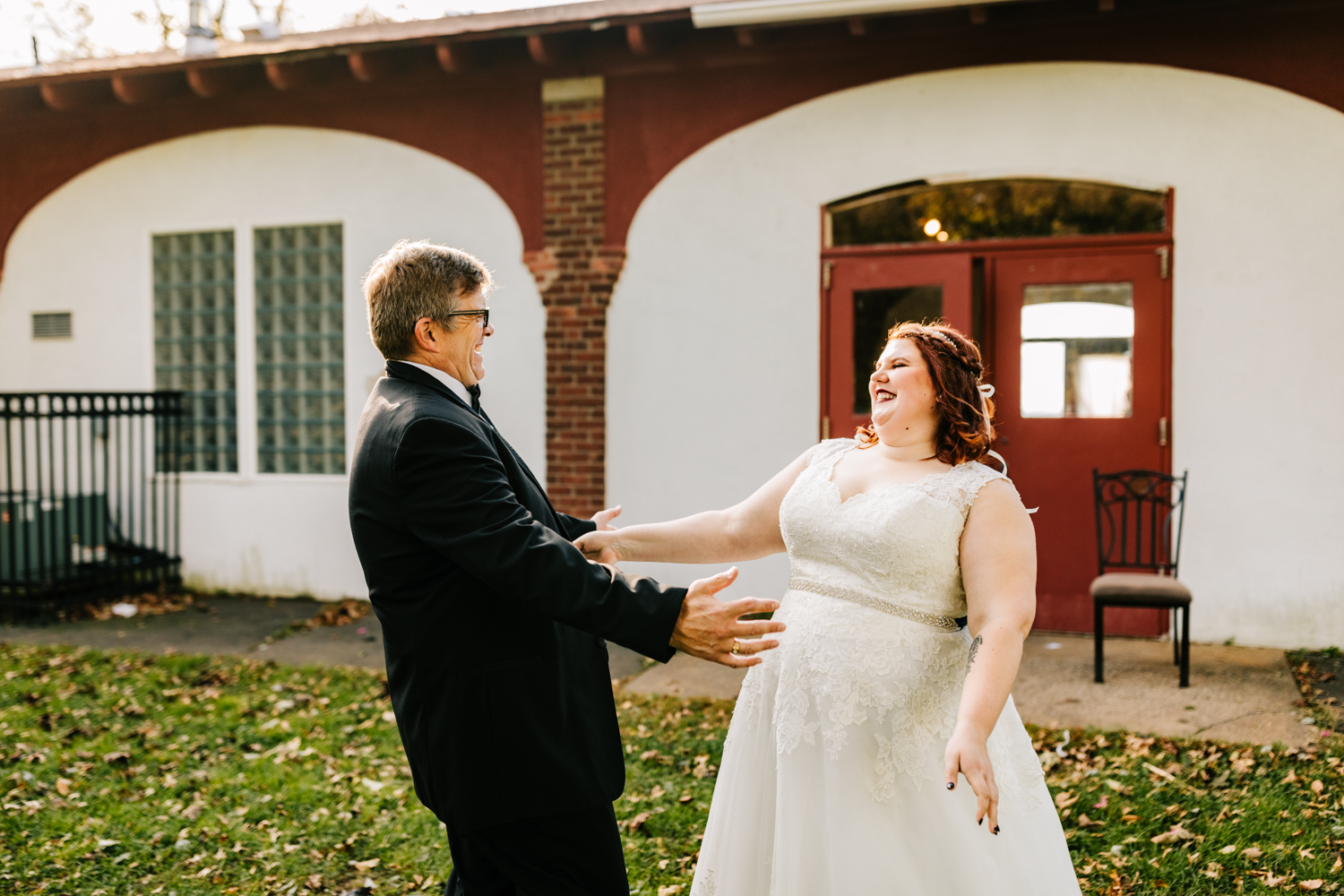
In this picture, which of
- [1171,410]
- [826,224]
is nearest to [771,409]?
[826,224]

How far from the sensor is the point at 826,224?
7.33 metres

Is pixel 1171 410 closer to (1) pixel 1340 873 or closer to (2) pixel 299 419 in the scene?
(1) pixel 1340 873

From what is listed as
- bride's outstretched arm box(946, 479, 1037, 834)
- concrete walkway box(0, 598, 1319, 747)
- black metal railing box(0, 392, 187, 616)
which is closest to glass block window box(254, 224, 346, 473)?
black metal railing box(0, 392, 187, 616)

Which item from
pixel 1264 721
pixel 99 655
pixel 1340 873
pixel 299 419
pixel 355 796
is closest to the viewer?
pixel 1340 873

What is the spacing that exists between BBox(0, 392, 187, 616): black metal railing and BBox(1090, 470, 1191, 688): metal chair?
7.43 meters

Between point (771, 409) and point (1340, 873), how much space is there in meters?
4.57

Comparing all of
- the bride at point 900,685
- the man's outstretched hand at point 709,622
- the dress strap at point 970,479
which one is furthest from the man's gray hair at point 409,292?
the dress strap at point 970,479

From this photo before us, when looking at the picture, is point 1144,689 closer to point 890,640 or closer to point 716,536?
point 716,536

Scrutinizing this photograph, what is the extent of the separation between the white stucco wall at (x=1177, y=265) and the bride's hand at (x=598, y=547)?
4.51 m

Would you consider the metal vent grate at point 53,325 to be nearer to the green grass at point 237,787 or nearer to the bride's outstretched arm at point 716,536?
the green grass at point 237,787

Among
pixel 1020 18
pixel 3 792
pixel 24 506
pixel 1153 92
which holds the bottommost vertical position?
pixel 3 792

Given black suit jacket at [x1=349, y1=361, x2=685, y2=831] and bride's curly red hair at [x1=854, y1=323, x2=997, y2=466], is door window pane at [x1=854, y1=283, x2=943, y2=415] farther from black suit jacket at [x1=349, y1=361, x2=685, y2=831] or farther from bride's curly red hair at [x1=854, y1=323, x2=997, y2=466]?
black suit jacket at [x1=349, y1=361, x2=685, y2=831]

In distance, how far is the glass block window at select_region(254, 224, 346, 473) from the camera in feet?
28.4

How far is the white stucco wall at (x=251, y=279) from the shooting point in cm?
809
